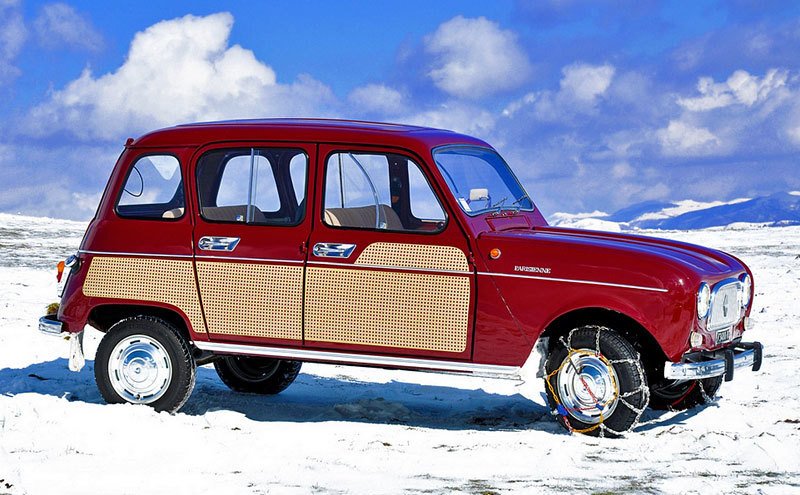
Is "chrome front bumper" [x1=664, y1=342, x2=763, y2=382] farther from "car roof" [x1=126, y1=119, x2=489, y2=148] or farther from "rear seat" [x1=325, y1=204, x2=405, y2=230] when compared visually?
"car roof" [x1=126, y1=119, x2=489, y2=148]

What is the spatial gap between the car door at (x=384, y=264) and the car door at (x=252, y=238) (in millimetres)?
155

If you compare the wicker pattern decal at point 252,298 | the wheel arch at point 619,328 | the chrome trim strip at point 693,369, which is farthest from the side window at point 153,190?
the chrome trim strip at point 693,369

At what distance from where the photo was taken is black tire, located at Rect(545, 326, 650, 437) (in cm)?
743

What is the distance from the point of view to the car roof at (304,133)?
26.2 feet

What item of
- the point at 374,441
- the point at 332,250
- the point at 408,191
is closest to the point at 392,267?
the point at 332,250

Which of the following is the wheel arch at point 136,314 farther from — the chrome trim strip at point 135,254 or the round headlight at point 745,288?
the round headlight at point 745,288

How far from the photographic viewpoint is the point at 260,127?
8.32 m

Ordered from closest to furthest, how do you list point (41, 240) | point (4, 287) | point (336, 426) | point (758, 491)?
point (758, 491)
point (336, 426)
point (4, 287)
point (41, 240)

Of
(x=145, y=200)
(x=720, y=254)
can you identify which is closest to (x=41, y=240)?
(x=145, y=200)

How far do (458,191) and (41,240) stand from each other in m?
29.8

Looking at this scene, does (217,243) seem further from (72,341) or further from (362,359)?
(72,341)

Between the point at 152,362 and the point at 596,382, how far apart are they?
347 cm

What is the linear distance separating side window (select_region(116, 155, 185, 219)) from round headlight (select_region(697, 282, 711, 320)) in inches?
157

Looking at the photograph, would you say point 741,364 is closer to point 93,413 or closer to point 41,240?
point 93,413
